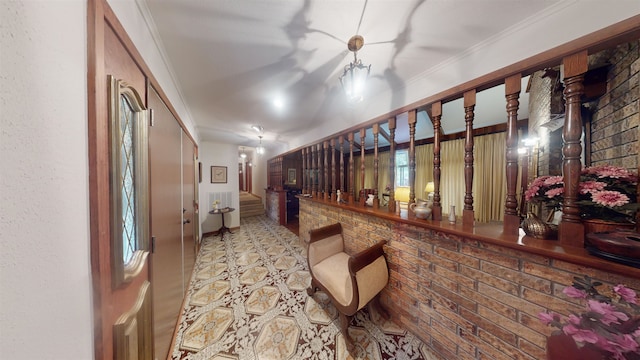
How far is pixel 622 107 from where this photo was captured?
1.16 m

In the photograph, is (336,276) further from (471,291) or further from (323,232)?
(471,291)

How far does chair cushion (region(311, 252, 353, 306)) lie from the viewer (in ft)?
4.96

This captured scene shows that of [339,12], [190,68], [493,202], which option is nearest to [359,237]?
[339,12]

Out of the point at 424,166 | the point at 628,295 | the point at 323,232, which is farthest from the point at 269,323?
the point at 424,166

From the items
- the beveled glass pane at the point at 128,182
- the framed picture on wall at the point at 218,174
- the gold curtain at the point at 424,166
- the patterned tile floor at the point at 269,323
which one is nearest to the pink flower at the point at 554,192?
the patterned tile floor at the point at 269,323

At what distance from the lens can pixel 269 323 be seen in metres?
1.66

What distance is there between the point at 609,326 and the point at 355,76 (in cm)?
167

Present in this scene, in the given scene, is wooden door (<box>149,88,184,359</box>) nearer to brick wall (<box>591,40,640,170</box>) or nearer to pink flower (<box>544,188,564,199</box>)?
pink flower (<box>544,188,564,199</box>)

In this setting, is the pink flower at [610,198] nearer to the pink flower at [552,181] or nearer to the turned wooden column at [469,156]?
the pink flower at [552,181]

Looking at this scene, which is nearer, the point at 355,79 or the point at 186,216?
the point at 355,79

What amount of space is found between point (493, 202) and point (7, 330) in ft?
20.9

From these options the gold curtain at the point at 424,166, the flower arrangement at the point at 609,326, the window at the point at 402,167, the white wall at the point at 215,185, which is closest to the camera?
the flower arrangement at the point at 609,326

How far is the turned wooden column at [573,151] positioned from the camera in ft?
3.08

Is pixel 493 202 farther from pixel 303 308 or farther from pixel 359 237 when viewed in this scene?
pixel 303 308
